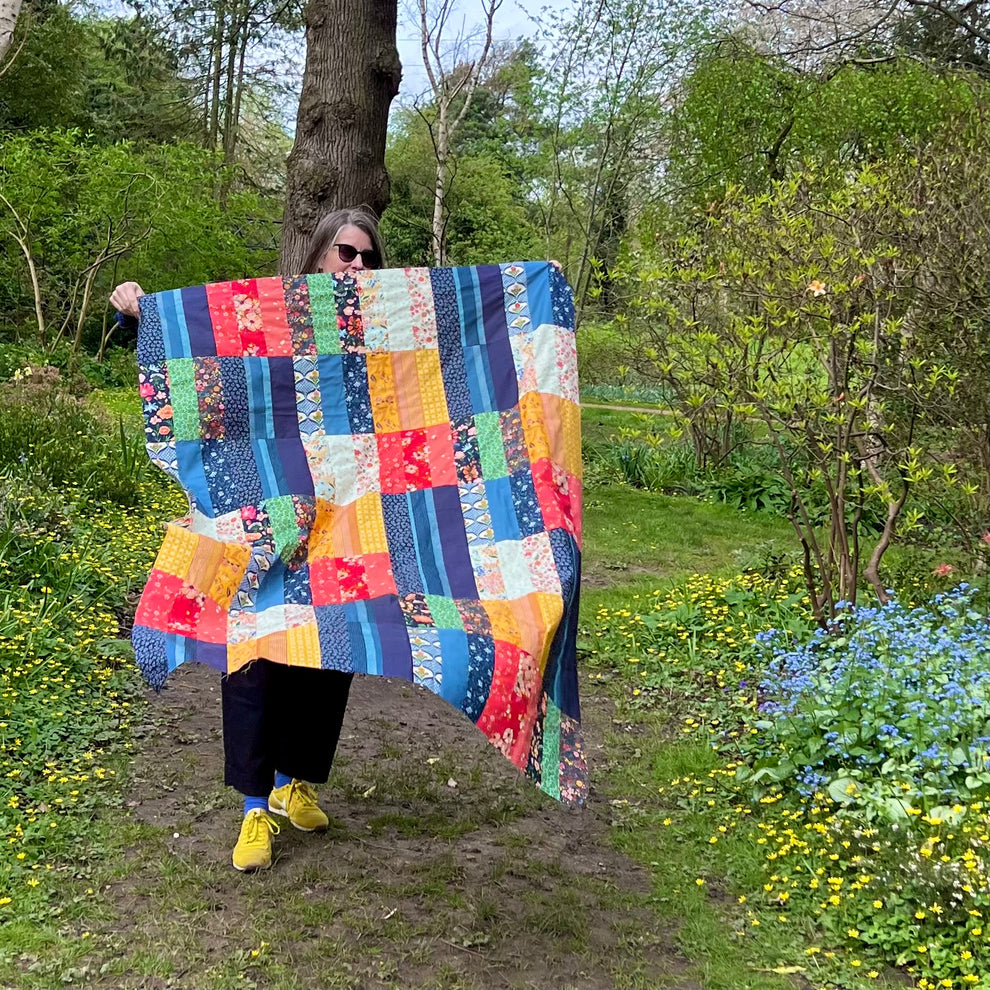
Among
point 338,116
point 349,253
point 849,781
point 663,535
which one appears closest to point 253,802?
point 349,253

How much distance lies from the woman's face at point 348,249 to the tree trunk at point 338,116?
2387 millimetres

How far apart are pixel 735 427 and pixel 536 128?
6.73m

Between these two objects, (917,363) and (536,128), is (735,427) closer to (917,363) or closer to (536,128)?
(917,363)

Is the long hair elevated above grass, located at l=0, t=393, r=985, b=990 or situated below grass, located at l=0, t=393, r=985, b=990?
above

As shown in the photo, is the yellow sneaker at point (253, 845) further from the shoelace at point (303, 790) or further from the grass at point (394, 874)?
the shoelace at point (303, 790)

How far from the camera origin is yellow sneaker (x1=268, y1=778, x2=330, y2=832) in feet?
9.73

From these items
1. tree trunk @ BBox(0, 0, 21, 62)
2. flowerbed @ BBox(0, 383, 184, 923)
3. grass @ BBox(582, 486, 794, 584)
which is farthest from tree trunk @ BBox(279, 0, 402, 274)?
grass @ BBox(582, 486, 794, 584)

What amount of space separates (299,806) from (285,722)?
0.30m

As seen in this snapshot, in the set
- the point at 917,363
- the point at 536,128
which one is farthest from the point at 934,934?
the point at 536,128

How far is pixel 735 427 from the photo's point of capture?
9.91m

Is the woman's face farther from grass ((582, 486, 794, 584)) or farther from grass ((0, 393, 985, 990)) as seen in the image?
grass ((582, 486, 794, 584))

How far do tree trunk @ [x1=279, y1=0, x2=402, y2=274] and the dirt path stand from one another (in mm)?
2951

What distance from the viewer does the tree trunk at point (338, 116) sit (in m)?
5.34

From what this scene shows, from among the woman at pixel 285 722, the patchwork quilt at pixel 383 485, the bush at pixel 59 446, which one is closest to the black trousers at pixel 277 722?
the woman at pixel 285 722
